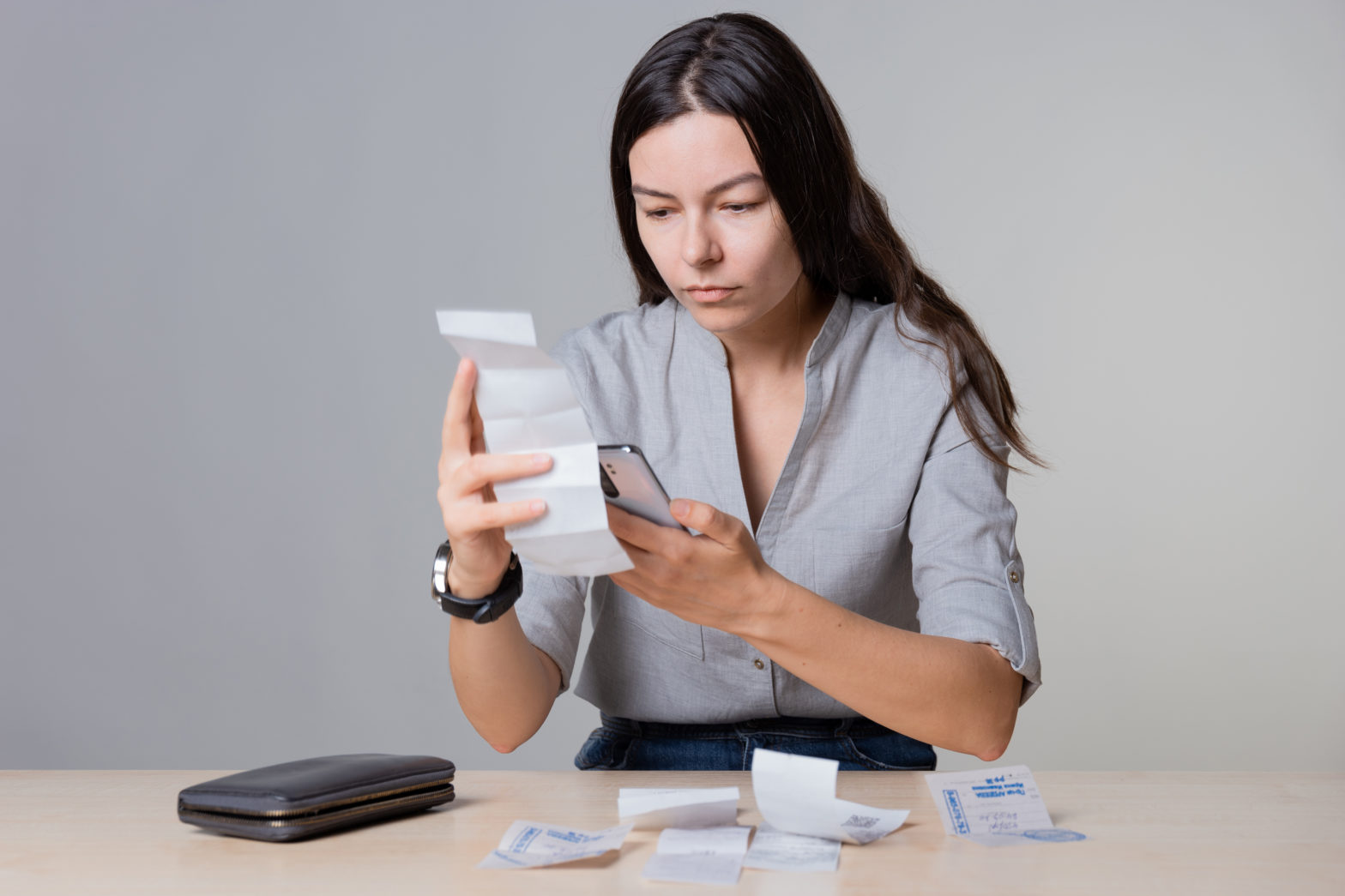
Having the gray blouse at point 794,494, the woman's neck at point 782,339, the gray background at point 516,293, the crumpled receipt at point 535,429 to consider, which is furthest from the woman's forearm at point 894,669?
the gray background at point 516,293

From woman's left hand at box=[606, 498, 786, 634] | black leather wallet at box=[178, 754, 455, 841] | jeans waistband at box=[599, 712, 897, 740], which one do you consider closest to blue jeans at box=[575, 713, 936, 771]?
jeans waistband at box=[599, 712, 897, 740]

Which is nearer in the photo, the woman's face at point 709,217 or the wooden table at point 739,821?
the wooden table at point 739,821

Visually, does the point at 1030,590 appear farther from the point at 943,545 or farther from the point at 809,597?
the point at 809,597

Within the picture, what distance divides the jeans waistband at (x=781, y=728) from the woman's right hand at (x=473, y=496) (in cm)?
43

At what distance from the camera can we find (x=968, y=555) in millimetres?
1305

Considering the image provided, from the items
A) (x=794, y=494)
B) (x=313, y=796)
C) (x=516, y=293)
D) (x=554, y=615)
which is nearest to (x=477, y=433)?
(x=313, y=796)

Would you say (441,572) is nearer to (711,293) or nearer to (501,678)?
(501,678)

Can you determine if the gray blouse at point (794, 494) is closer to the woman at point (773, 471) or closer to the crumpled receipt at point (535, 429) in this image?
the woman at point (773, 471)

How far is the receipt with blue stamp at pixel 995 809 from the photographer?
926 millimetres

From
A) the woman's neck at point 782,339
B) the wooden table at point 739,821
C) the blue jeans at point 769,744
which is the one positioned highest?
the woman's neck at point 782,339

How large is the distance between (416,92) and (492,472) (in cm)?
245

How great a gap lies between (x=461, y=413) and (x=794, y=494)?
612 millimetres

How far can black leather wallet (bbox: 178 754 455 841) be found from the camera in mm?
932

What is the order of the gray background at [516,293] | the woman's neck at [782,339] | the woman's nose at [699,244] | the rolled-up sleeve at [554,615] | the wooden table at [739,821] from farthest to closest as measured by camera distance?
1. the gray background at [516,293]
2. the woman's neck at [782,339]
3. the rolled-up sleeve at [554,615]
4. the woman's nose at [699,244]
5. the wooden table at [739,821]
